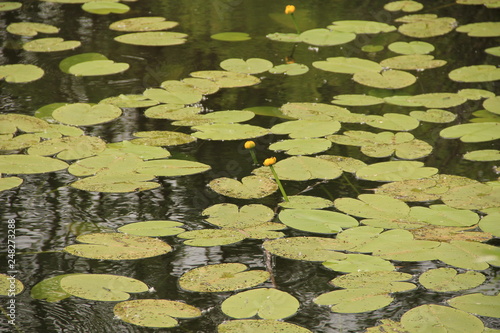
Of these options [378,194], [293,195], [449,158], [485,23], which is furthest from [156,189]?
[485,23]

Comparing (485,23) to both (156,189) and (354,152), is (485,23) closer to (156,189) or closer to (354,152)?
(354,152)

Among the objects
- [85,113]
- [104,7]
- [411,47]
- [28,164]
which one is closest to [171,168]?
[28,164]

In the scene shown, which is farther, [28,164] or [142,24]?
[142,24]

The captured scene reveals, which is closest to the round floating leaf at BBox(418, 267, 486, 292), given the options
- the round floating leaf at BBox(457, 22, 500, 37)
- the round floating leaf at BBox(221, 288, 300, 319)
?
the round floating leaf at BBox(221, 288, 300, 319)

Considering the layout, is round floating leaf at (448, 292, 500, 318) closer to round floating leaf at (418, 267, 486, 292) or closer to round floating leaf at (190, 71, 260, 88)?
round floating leaf at (418, 267, 486, 292)

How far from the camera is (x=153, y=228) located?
1943mm

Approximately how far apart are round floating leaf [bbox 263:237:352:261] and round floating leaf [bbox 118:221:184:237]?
10.7 inches

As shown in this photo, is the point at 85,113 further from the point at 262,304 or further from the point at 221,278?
the point at 262,304

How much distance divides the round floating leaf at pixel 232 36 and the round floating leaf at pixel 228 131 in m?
1.03

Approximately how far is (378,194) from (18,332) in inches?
43.5

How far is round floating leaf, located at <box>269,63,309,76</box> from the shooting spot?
310 centimetres

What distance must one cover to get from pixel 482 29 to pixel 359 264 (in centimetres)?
224

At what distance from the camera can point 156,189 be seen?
7.16 feet

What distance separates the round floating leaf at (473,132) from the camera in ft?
8.18
